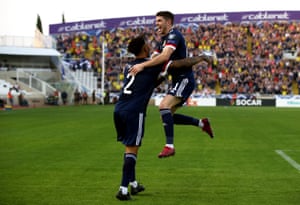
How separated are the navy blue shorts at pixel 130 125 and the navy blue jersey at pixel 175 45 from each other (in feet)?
3.55

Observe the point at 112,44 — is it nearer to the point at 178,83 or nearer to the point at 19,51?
the point at 19,51

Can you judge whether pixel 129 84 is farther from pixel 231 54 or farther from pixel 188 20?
pixel 188 20

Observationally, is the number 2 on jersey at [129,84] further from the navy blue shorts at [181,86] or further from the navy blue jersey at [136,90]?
the navy blue shorts at [181,86]

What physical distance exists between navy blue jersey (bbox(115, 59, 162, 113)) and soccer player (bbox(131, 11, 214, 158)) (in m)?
0.42

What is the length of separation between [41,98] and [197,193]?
4249 centimetres

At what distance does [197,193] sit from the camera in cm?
715

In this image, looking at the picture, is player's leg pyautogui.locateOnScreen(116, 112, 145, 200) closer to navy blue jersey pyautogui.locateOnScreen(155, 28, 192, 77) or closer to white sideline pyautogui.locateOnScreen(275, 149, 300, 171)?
navy blue jersey pyautogui.locateOnScreen(155, 28, 192, 77)

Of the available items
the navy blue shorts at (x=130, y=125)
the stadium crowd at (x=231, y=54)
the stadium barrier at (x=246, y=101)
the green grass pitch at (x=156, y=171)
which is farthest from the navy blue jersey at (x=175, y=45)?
the stadium barrier at (x=246, y=101)

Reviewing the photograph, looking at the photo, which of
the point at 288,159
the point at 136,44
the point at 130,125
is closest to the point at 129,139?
the point at 130,125

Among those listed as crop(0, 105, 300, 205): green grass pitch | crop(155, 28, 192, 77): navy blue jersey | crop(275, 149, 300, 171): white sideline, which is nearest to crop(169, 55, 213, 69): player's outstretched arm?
crop(155, 28, 192, 77): navy blue jersey

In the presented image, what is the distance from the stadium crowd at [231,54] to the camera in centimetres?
5484

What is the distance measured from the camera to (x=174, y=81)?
A: 26.7 ft

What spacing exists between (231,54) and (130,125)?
51.8 m

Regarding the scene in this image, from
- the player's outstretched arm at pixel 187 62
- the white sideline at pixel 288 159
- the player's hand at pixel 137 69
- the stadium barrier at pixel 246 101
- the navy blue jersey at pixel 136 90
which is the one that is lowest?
the stadium barrier at pixel 246 101
